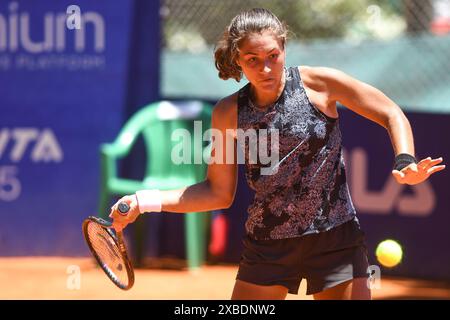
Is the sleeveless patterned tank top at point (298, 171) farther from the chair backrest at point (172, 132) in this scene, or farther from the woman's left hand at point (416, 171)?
the chair backrest at point (172, 132)

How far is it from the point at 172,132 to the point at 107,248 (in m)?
3.36

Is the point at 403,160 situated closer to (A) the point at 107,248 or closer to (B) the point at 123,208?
(B) the point at 123,208

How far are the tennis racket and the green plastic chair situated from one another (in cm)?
304

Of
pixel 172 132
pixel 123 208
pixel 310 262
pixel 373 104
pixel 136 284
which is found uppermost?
pixel 172 132

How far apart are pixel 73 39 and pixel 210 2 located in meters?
1.16

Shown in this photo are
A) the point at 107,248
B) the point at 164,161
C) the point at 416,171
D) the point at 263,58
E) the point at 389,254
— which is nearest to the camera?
the point at 416,171

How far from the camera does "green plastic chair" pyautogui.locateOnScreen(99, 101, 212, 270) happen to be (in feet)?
21.5

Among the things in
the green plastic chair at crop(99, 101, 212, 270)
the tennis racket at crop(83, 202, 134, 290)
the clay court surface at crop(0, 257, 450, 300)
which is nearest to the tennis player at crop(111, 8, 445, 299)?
the tennis racket at crop(83, 202, 134, 290)

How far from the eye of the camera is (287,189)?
3.09 metres

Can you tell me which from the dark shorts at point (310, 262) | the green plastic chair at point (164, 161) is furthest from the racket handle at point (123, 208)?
the green plastic chair at point (164, 161)

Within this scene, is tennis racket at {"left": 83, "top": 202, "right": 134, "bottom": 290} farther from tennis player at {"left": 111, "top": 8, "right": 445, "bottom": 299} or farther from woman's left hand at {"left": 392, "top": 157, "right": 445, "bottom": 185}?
woman's left hand at {"left": 392, "top": 157, "right": 445, "bottom": 185}

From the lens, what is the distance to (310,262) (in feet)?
10.1

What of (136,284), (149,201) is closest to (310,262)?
(149,201)

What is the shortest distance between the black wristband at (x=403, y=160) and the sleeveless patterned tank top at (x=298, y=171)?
0.29 m
